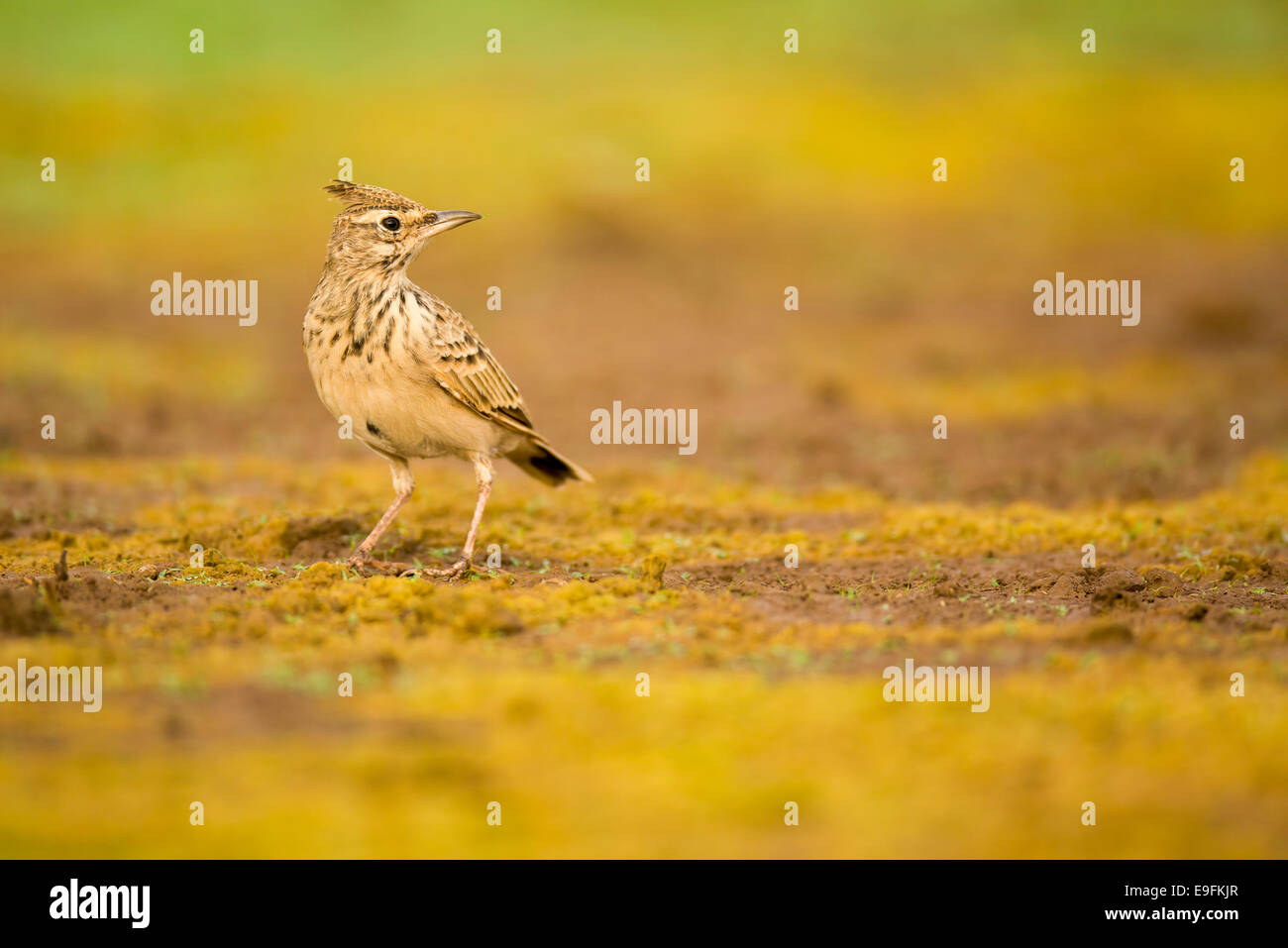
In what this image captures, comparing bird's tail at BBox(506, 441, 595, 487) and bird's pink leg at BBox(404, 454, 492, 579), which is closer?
bird's pink leg at BBox(404, 454, 492, 579)

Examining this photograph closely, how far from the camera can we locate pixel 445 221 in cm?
908

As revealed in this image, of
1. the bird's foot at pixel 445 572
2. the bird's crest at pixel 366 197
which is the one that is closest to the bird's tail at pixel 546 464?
the bird's foot at pixel 445 572

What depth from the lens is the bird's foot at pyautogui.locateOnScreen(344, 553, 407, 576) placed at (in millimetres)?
8688

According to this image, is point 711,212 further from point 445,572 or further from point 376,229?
point 445,572

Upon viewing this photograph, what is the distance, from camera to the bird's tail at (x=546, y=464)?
9.70 meters

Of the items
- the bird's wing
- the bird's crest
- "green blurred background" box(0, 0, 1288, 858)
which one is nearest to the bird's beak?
the bird's crest

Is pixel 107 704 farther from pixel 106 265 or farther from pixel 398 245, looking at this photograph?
pixel 106 265

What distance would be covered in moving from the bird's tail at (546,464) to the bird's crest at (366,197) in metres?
1.85

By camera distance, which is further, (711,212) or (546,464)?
(711,212)

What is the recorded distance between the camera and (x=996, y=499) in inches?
478

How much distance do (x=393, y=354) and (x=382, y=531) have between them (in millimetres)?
1320

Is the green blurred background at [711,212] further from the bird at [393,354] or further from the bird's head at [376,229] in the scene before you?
the bird's head at [376,229]

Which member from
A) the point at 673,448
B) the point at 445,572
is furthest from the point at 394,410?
the point at 673,448

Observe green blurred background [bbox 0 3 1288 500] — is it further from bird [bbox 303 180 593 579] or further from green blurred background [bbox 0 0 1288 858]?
bird [bbox 303 180 593 579]
